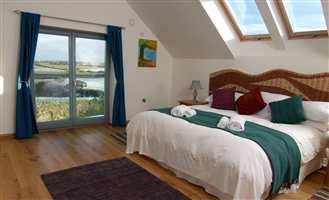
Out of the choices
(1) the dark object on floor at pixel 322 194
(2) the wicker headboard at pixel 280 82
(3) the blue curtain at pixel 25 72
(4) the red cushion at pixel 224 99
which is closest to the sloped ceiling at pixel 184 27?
(2) the wicker headboard at pixel 280 82

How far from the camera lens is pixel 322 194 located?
2598 millimetres

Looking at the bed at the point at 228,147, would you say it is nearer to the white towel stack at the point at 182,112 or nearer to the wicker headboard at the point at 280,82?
the wicker headboard at the point at 280,82

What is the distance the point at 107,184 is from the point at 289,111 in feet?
8.15

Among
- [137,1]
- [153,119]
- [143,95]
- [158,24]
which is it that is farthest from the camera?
[143,95]

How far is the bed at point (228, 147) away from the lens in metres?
2.13

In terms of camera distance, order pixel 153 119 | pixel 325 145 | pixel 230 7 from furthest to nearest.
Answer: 1. pixel 230 7
2. pixel 153 119
3. pixel 325 145

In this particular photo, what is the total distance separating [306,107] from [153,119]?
2044 millimetres

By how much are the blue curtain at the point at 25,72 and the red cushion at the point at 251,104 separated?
345 centimetres

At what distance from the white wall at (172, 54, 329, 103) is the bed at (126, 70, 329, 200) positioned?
0.15 metres

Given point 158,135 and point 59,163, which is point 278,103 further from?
point 59,163

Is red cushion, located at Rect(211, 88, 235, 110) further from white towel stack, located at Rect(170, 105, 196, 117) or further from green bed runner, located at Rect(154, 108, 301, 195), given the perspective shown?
green bed runner, located at Rect(154, 108, 301, 195)

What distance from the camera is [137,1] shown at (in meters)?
4.70

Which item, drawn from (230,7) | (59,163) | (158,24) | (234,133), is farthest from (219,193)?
(158,24)

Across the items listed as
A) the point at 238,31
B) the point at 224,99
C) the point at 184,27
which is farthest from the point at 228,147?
the point at 184,27
